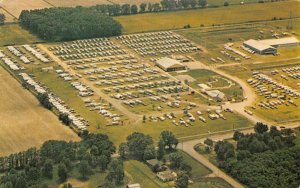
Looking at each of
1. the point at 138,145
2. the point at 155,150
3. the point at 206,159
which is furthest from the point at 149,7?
the point at 206,159

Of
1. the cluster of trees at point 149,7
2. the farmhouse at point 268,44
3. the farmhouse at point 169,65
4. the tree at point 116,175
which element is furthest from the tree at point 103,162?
the cluster of trees at point 149,7

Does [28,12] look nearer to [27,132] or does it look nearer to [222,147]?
[27,132]

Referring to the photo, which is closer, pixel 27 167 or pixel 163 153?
pixel 27 167

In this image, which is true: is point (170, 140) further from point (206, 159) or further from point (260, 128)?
point (260, 128)

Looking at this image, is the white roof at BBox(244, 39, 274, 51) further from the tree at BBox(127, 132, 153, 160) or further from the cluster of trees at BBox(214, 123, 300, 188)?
the tree at BBox(127, 132, 153, 160)

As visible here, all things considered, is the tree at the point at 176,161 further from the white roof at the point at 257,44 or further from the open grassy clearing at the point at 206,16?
the open grassy clearing at the point at 206,16

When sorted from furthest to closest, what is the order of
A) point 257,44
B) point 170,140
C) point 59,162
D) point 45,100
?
point 257,44
point 45,100
point 170,140
point 59,162

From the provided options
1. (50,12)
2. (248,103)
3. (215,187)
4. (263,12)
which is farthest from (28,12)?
(215,187)
